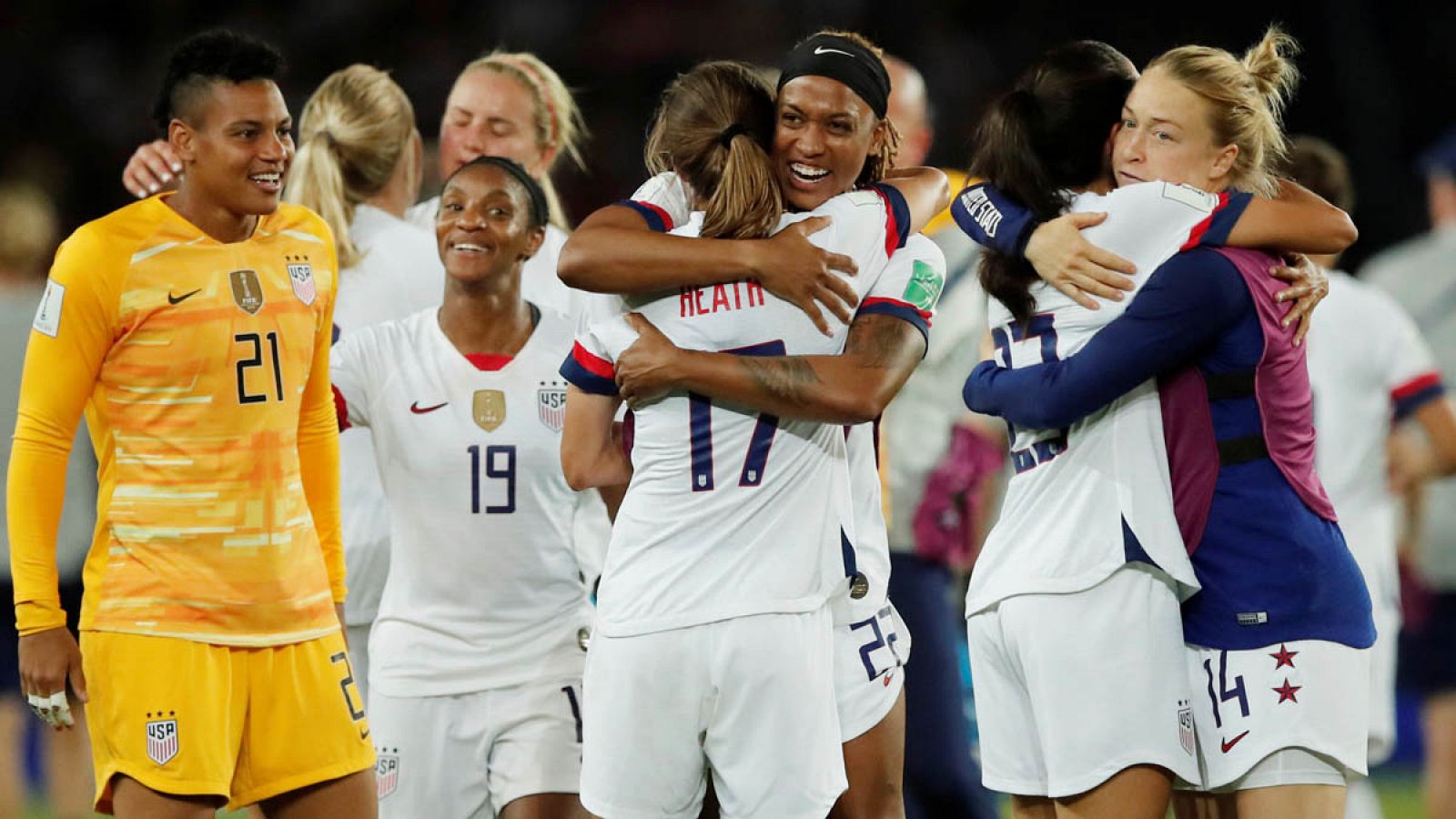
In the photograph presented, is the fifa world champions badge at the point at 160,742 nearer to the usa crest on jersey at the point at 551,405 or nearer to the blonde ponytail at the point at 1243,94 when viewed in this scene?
the usa crest on jersey at the point at 551,405

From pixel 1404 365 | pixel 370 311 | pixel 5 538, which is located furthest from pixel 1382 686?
pixel 5 538

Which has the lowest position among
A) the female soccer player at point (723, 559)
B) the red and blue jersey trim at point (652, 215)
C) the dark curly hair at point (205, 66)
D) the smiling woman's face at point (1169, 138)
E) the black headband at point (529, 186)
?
the female soccer player at point (723, 559)

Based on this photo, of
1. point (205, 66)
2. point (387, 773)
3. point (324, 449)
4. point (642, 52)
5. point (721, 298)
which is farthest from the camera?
point (642, 52)

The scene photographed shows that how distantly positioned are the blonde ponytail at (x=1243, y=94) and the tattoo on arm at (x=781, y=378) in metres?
1.01

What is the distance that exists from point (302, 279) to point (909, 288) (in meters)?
1.53

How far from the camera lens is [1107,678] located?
142 inches

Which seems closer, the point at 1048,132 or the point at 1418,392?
the point at 1048,132

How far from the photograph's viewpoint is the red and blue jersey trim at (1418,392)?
6395 millimetres

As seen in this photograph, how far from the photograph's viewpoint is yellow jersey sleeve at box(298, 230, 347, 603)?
14.5 feet

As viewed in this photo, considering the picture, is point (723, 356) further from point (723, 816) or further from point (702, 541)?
point (723, 816)

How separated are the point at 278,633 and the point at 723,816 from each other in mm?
1187

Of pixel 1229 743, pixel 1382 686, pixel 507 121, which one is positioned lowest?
pixel 1382 686

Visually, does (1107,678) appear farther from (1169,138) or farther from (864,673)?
(1169,138)

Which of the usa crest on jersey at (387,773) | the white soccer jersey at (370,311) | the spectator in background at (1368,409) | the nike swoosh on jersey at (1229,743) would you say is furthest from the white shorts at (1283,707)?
the spectator in background at (1368,409)
